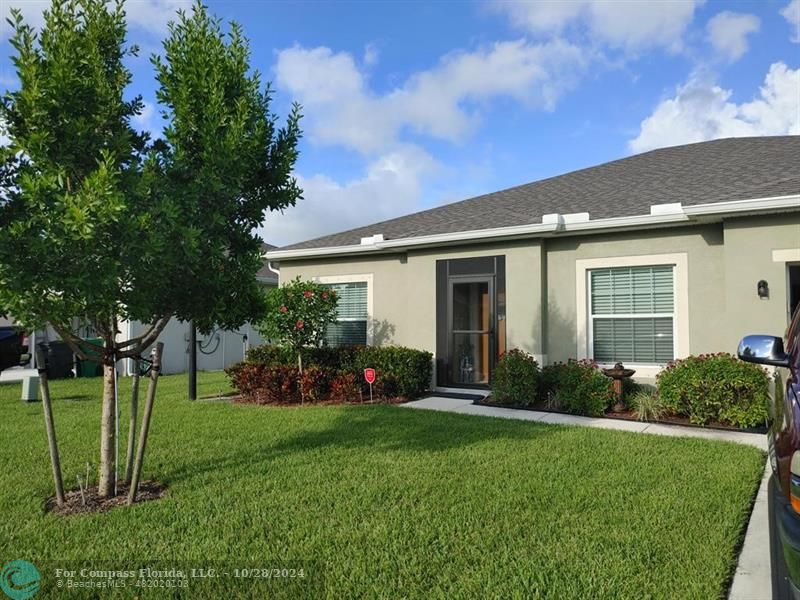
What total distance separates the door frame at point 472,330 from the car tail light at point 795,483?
778 centimetres

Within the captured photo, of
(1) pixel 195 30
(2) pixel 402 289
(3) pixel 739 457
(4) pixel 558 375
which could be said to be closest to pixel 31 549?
(1) pixel 195 30

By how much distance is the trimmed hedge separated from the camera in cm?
1008

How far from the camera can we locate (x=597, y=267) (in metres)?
9.38

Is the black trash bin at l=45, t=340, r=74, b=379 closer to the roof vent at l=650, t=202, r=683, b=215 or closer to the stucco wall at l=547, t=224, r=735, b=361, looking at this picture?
the stucco wall at l=547, t=224, r=735, b=361

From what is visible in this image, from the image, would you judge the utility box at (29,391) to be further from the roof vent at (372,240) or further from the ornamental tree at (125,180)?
the roof vent at (372,240)

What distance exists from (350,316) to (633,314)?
6.36m

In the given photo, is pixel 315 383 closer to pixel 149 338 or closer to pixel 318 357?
pixel 318 357

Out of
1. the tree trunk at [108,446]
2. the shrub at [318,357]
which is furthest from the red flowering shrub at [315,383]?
the tree trunk at [108,446]

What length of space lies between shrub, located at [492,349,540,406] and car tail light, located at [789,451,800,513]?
22.3 feet

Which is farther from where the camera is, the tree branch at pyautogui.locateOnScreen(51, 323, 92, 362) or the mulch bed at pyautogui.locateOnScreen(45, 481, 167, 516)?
the tree branch at pyautogui.locateOnScreen(51, 323, 92, 362)

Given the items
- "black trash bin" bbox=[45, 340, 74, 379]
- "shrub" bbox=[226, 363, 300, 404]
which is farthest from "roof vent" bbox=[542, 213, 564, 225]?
"black trash bin" bbox=[45, 340, 74, 379]

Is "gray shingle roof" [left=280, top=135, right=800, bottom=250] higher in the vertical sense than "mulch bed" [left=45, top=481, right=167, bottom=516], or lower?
higher

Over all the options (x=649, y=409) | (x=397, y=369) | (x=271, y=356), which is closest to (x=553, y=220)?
(x=649, y=409)

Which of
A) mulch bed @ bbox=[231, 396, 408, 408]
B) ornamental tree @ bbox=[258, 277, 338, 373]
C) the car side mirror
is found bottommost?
mulch bed @ bbox=[231, 396, 408, 408]
